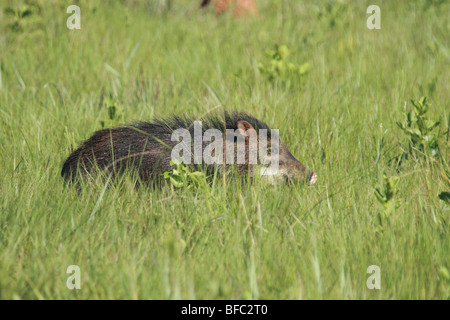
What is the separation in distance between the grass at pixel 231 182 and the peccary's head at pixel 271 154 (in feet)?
0.54

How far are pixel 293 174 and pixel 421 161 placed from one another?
93 cm

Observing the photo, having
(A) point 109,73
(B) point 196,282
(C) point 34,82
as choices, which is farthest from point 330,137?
(C) point 34,82

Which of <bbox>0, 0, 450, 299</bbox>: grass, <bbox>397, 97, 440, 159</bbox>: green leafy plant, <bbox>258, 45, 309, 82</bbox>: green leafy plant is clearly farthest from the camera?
<bbox>258, 45, 309, 82</bbox>: green leafy plant

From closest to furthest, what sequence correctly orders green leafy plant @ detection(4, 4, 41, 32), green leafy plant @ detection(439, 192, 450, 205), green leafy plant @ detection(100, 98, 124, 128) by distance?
green leafy plant @ detection(439, 192, 450, 205)
green leafy plant @ detection(100, 98, 124, 128)
green leafy plant @ detection(4, 4, 41, 32)

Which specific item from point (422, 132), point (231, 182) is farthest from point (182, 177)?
point (422, 132)

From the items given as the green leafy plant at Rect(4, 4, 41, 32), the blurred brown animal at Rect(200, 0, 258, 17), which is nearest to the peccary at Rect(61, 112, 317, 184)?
the green leafy plant at Rect(4, 4, 41, 32)

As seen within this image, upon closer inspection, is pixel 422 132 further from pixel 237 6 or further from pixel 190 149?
pixel 237 6

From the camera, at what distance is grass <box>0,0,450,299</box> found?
2592 mm

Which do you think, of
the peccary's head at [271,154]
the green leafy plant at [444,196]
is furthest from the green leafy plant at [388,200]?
the peccary's head at [271,154]

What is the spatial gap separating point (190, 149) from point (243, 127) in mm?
498

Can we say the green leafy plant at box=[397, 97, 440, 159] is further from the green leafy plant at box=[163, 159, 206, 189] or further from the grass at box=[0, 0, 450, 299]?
the green leafy plant at box=[163, 159, 206, 189]

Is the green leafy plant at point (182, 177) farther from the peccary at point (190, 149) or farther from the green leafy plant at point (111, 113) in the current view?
the green leafy plant at point (111, 113)

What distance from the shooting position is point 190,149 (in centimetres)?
408

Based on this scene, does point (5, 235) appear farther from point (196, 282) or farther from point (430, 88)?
point (430, 88)
